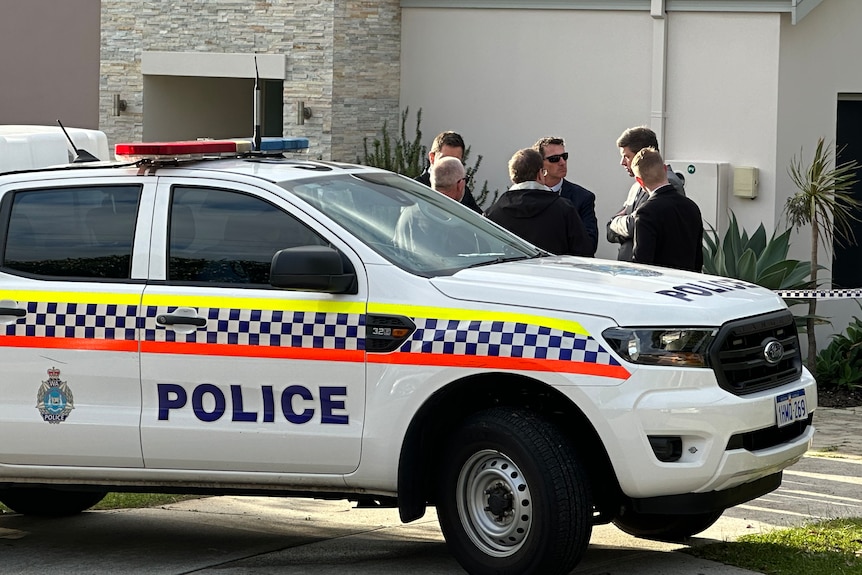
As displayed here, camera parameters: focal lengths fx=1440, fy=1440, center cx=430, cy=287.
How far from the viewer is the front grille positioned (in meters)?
5.34

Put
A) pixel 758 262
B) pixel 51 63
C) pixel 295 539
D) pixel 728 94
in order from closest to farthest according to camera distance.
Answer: pixel 295 539, pixel 758 262, pixel 728 94, pixel 51 63

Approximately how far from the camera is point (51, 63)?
16.8 metres

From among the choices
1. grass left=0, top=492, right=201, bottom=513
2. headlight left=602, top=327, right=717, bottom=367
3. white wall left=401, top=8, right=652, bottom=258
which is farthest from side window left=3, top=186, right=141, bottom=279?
white wall left=401, top=8, right=652, bottom=258

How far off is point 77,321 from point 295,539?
5.06 ft

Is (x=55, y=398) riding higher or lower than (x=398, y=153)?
lower

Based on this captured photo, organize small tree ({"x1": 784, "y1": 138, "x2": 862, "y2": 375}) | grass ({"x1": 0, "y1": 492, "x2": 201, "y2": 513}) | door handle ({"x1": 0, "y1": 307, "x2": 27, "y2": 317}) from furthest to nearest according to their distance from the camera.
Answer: small tree ({"x1": 784, "y1": 138, "x2": 862, "y2": 375}) → grass ({"x1": 0, "y1": 492, "x2": 201, "y2": 513}) → door handle ({"x1": 0, "y1": 307, "x2": 27, "y2": 317})

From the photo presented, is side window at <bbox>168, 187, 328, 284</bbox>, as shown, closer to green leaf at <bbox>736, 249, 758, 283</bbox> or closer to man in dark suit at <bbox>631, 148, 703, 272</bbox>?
man in dark suit at <bbox>631, 148, 703, 272</bbox>

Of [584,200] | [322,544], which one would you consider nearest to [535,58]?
[584,200]

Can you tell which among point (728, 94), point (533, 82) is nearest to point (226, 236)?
point (728, 94)

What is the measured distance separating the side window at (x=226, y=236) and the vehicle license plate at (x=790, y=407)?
75.2 inches

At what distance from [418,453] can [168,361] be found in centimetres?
108

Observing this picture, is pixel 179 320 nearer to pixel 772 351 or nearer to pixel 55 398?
pixel 55 398

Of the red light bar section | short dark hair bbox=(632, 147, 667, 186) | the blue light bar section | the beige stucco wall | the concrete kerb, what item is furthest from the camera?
the beige stucco wall

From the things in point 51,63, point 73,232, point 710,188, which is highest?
point 51,63
